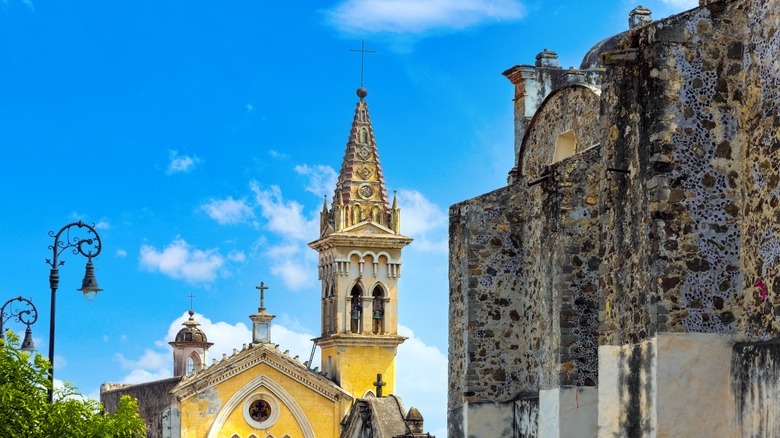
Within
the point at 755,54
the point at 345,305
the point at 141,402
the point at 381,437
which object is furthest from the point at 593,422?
the point at 141,402

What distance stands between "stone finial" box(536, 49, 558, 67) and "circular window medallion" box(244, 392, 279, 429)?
41.2m

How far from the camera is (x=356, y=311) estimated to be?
6138 centimetres

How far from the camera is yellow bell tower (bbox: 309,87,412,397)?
199ft

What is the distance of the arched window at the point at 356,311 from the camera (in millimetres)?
61094

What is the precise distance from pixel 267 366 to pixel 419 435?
24.8m

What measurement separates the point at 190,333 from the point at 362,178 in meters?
15.1

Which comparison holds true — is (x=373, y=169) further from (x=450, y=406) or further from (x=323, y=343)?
(x=450, y=406)

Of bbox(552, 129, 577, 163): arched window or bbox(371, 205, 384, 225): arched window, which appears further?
bbox(371, 205, 384, 225): arched window

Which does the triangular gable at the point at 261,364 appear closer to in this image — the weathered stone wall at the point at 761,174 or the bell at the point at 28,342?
the bell at the point at 28,342

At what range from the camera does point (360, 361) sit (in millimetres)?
60750

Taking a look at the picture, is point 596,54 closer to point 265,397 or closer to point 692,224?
point 692,224

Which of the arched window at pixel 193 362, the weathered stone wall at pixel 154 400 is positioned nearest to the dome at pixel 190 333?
the arched window at pixel 193 362

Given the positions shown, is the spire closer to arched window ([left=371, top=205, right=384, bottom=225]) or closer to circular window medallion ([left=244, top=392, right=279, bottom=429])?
arched window ([left=371, top=205, right=384, bottom=225])

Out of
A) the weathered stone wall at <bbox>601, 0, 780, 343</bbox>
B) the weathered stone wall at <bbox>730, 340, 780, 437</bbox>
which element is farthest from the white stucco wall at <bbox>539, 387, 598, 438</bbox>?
the weathered stone wall at <bbox>730, 340, 780, 437</bbox>
